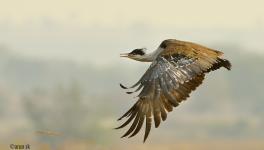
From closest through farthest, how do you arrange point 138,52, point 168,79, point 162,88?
point 162,88 → point 168,79 → point 138,52

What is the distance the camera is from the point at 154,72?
1644cm

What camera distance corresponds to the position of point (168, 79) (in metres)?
16.3

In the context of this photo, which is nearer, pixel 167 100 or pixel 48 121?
pixel 167 100

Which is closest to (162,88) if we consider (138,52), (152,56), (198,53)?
(198,53)

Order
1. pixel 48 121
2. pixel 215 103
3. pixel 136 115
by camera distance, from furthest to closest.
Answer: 1. pixel 215 103
2. pixel 48 121
3. pixel 136 115

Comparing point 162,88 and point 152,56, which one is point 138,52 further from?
point 162,88

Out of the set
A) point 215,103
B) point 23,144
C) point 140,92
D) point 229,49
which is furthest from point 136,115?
point 229,49

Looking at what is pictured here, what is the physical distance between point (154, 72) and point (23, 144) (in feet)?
14.3

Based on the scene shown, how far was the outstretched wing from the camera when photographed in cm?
1566

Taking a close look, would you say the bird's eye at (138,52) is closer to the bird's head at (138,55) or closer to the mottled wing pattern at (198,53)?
the bird's head at (138,55)

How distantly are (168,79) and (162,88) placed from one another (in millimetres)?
287

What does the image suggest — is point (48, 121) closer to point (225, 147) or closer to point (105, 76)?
point (225, 147)

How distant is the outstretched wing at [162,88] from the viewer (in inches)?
616

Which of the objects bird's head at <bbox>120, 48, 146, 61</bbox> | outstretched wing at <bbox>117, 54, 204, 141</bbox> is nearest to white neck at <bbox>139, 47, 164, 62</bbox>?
bird's head at <bbox>120, 48, 146, 61</bbox>
